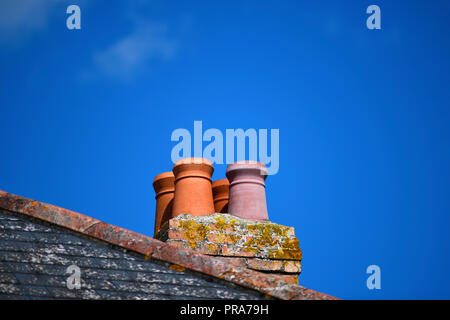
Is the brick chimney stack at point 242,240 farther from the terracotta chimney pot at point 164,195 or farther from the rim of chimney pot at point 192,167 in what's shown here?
the terracotta chimney pot at point 164,195

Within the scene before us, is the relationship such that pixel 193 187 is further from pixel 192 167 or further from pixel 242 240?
pixel 242 240

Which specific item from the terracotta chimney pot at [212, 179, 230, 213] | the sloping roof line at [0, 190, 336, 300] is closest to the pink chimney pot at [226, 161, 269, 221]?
the terracotta chimney pot at [212, 179, 230, 213]

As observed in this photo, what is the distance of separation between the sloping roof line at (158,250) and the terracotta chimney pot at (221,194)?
325cm

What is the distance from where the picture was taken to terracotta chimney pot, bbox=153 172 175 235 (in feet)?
21.4

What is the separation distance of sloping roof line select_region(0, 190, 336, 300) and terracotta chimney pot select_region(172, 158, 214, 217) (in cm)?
237

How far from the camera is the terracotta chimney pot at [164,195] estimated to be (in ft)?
21.4

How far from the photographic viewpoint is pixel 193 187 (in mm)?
5867

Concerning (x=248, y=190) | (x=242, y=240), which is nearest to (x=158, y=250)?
(x=242, y=240)

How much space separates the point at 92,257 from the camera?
121 inches

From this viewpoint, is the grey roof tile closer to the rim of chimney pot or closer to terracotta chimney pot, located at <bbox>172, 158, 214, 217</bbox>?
terracotta chimney pot, located at <bbox>172, 158, 214, 217</bbox>

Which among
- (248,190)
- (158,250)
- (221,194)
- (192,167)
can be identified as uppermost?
(192,167)

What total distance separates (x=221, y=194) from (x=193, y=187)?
80 cm

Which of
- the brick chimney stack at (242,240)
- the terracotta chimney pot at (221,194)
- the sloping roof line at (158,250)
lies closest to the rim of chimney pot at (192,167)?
the terracotta chimney pot at (221,194)
